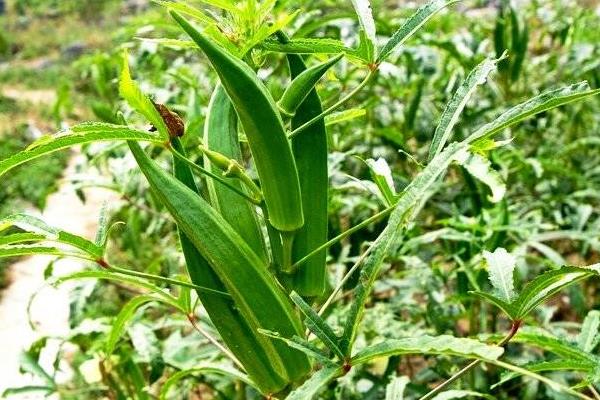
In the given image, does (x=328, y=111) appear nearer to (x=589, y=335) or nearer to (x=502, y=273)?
(x=502, y=273)

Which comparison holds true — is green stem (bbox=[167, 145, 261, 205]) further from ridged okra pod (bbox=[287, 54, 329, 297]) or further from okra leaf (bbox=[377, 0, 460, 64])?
okra leaf (bbox=[377, 0, 460, 64])

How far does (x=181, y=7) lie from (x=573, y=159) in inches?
75.6

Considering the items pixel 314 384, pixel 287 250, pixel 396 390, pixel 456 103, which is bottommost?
pixel 396 390

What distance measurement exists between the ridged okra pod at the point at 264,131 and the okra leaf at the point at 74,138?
0.09 metres

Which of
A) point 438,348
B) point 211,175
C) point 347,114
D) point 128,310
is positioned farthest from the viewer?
point 128,310

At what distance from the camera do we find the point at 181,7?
2.13 ft

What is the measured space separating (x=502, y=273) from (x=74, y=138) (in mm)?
444

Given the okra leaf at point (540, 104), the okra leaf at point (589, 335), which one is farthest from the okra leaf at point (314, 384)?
the okra leaf at point (589, 335)

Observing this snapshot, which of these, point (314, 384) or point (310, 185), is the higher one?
point (310, 185)

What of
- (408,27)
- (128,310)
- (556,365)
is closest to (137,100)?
(408,27)

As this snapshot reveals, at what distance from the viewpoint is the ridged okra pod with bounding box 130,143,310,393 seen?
682 millimetres

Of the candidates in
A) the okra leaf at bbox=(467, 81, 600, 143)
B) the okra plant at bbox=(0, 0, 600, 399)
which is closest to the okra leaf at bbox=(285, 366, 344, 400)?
the okra plant at bbox=(0, 0, 600, 399)

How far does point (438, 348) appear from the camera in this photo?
557 mm

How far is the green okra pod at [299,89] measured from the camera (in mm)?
673
